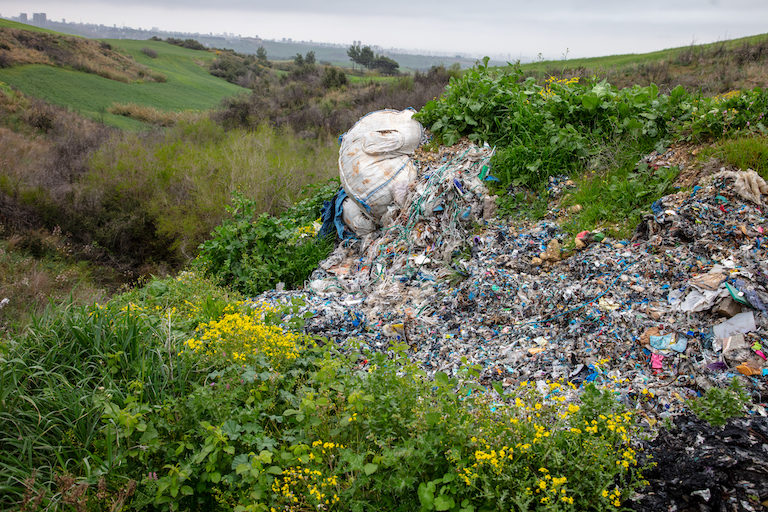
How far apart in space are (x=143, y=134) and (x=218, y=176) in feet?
13.9

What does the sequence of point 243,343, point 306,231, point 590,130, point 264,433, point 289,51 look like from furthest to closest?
point 289,51 → point 306,231 → point 590,130 → point 243,343 → point 264,433

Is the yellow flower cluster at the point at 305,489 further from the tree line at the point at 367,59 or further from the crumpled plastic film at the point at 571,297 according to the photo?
the tree line at the point at 367,59

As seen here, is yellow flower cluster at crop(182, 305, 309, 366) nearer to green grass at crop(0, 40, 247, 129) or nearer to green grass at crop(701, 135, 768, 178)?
green grass at crop(701, 135, 768, 178)

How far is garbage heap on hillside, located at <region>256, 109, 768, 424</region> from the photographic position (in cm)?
252

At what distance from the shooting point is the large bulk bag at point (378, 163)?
5258mm

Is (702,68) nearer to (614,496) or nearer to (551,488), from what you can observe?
(614,496)

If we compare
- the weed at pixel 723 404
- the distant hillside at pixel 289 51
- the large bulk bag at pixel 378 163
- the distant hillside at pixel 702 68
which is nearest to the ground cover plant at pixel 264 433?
the weed at pixel 723 404

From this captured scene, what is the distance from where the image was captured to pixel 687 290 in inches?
113

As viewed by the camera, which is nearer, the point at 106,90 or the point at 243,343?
the point at 243,343

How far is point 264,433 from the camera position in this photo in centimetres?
234

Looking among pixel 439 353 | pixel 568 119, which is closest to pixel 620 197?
pixel 568 119

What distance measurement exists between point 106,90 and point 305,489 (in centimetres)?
2088

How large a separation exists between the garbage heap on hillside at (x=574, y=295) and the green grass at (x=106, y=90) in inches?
501

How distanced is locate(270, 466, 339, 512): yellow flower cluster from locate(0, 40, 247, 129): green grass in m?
14.6
